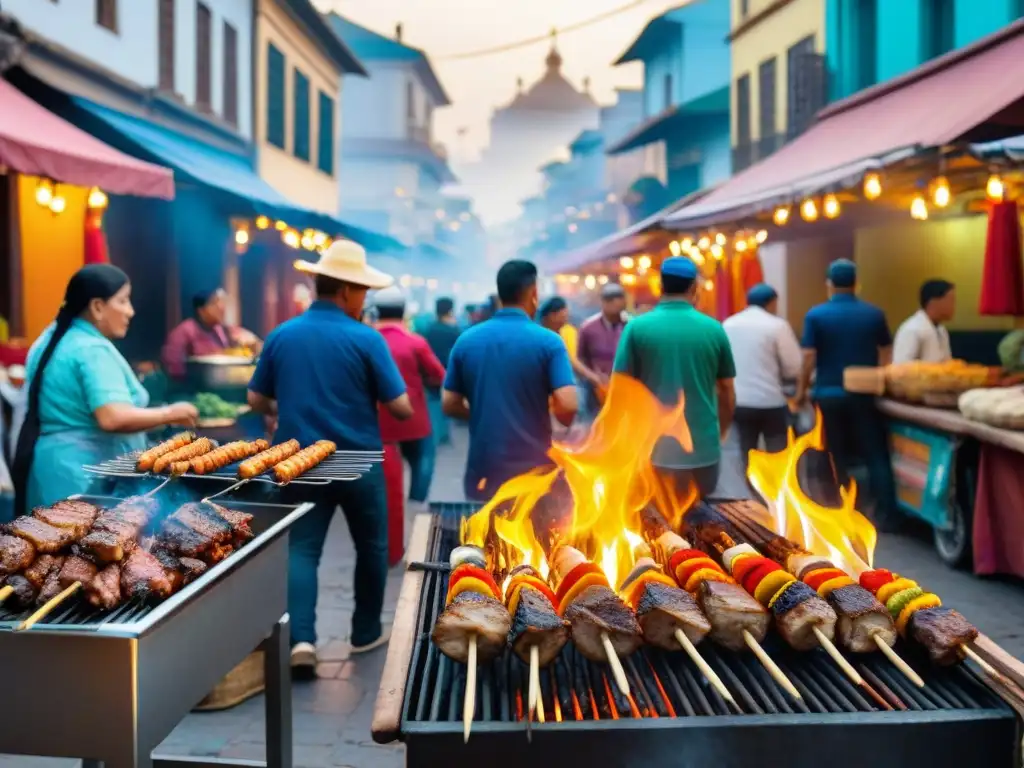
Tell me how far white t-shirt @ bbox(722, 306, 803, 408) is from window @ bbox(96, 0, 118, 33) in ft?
32.0

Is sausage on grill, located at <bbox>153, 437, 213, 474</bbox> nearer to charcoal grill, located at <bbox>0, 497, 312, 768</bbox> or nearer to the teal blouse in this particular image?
the teal blouse

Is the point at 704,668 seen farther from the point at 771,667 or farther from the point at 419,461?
the point at 419,461

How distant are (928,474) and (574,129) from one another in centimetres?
12110

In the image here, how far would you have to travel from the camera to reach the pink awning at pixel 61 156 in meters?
7.48

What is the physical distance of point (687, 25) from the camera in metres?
34.2

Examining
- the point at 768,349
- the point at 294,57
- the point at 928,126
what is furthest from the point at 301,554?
the point at 294,57

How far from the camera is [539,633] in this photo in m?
2.69

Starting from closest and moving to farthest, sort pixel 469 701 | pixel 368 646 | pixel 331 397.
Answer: pixel 469 701 < pixel 331 397 < pixel 368 646

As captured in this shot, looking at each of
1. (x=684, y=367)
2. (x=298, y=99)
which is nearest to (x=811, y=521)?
(x=684, y=367)

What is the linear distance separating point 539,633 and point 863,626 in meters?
0.97

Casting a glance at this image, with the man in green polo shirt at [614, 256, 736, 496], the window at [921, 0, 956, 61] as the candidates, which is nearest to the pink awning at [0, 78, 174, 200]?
the man in green polo shirt at [614, 256, 736, 496]

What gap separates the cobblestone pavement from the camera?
4512 millimetres

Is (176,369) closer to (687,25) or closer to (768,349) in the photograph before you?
(768,349)

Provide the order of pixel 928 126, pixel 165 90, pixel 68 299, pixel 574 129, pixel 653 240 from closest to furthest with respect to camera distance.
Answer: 1. pixel 68 299
2. pixel 928 126
3. pixel 165 90
4. pixel 653 240
5. pixel 574 129
